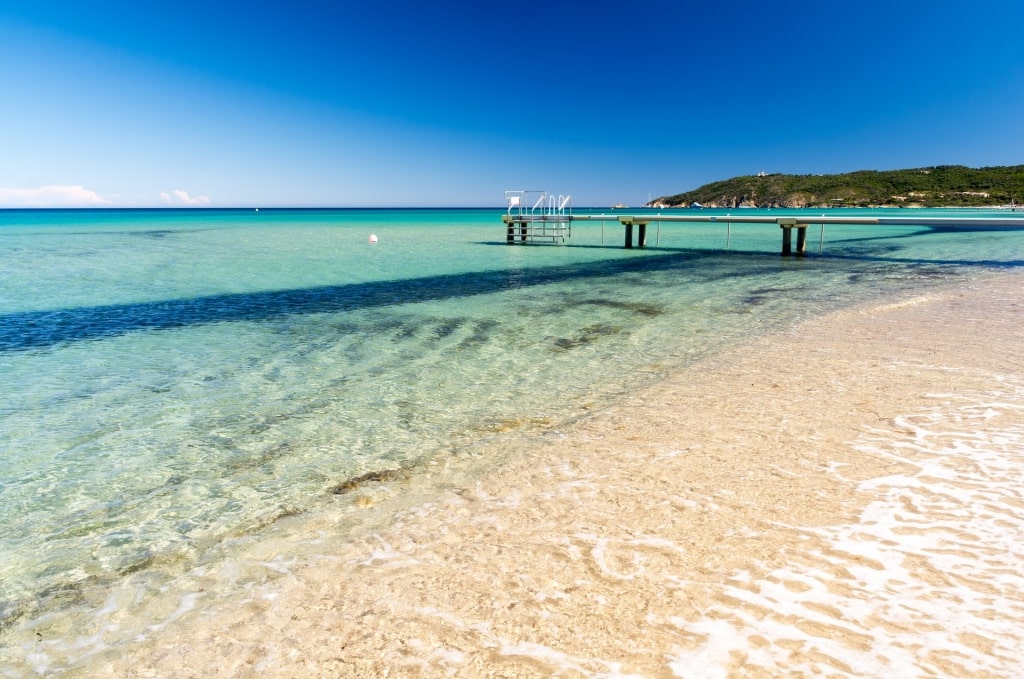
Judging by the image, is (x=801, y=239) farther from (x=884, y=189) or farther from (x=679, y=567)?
(x=884, y=189)

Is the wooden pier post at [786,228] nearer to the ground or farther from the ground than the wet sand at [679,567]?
farther from the ground

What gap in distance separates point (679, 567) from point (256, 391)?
5733mm

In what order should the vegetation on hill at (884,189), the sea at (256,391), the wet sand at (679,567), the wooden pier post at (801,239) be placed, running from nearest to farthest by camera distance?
the wet sand at (679,567)
the sea at (256,391)
the wooden pier post at (801,239)
the vegetation on hill at (884,189)

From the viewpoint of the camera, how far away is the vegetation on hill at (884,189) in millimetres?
110438

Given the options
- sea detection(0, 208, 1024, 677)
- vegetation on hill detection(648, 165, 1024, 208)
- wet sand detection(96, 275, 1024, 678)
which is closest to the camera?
wet sand detection(96, 275, 1024, 678)

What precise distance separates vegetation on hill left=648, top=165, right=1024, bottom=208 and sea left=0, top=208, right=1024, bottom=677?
119 metres

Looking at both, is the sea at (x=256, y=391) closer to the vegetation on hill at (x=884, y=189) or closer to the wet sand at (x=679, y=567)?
the wet sand at (x=679, y=567)

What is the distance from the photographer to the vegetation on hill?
110m

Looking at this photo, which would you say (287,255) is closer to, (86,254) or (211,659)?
(86,254)

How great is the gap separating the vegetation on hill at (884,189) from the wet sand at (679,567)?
129 meters

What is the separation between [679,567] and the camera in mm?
3348

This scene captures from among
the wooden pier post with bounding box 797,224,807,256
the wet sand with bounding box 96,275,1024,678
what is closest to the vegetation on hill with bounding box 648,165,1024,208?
the wooden pier post with bounding box 797,224,807,256

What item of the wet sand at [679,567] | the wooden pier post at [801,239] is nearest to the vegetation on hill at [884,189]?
the wooden pier post at [801,239]

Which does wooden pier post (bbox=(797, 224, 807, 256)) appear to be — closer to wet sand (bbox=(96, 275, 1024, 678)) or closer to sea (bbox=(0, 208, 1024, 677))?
sea (bbox=(0, 208, 1024, 677))
